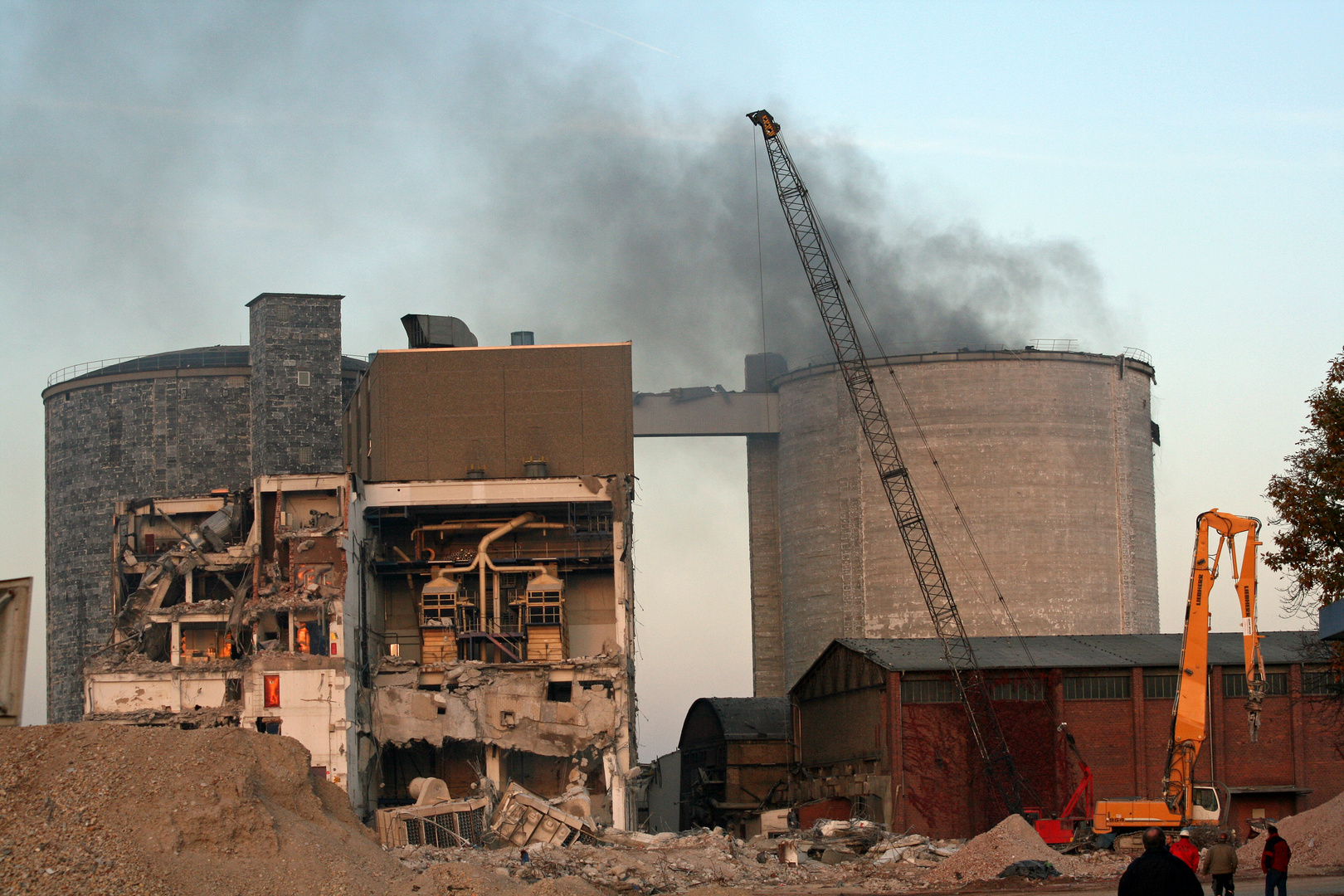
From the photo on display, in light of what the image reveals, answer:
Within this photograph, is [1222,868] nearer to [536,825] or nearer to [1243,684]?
[536,825]

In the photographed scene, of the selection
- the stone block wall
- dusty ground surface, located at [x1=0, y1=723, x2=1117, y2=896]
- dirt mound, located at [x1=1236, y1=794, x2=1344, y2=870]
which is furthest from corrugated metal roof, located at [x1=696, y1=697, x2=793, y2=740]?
dusty ground surface, located at [x1=0, y1=723, x2=1117, y2=896]

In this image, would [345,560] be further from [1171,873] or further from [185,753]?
[1171,873]

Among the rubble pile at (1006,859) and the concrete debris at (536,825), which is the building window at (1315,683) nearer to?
the rubble pile at (1006,859)

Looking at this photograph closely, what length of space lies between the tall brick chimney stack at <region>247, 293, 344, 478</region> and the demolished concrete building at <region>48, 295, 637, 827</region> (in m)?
5.71

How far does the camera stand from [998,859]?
118ft

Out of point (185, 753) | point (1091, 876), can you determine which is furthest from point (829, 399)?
point (185, 753)

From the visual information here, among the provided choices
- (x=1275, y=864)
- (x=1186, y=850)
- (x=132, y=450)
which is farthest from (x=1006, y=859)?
(x=132, y=450)

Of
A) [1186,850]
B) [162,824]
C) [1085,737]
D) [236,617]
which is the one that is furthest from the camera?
[236,617]

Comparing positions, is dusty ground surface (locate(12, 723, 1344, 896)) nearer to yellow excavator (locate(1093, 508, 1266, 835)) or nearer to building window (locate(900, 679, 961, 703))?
yellow excavator (locate(1093, 508, 1266, 835))

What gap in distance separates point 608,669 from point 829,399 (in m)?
23.3

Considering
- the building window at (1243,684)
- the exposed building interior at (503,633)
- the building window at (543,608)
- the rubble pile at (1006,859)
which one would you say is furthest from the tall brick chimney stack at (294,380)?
the rubble pile at (1006,859)

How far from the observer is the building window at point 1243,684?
5528cm

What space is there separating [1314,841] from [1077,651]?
2277cm

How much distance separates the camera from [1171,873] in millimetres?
12797
